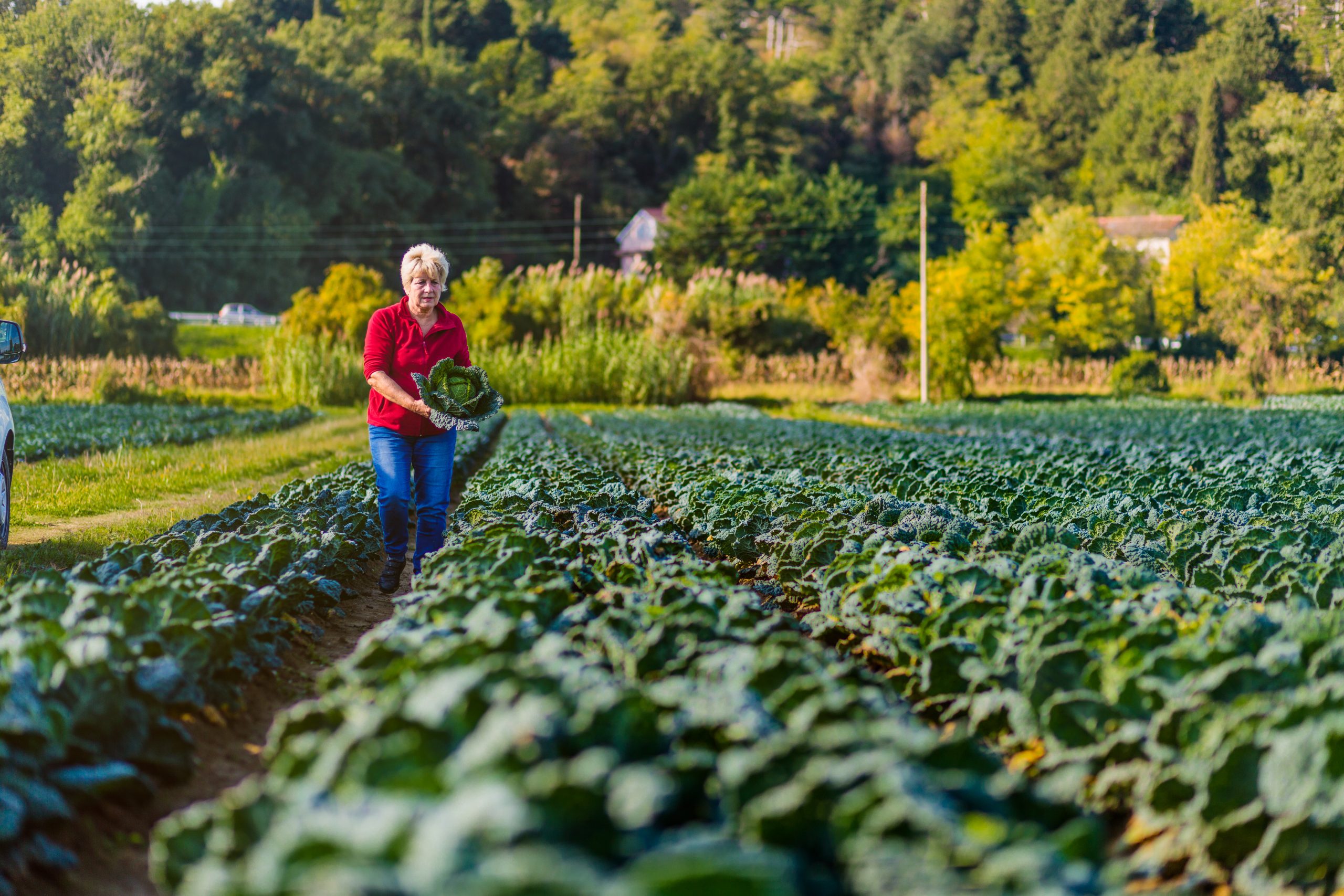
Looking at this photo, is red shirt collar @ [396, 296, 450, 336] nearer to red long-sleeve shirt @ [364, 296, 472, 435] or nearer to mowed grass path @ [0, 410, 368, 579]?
red long-sleeve shirt @ [364, 296, 472, 435]

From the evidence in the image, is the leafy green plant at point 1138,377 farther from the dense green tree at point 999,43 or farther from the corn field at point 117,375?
the dense green tree at point 999,43

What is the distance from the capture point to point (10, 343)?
23.1 feet

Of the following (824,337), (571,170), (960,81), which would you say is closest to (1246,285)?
(824,337)

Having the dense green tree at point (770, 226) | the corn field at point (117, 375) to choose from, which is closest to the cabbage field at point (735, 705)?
the corn field at point (117, 375)

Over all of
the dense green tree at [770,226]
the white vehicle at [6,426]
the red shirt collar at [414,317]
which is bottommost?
the white vehicle at [6,426]

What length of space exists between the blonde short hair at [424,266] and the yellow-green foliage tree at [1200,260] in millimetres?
55955

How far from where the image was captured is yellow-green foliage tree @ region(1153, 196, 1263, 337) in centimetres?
5578

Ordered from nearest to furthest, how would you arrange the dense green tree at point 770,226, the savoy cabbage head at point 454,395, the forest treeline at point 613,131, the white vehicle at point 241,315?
the savoy cabbage head at point 454,395 < the forest treeline at point 613,131 < the white vehicle at point 241,315 < the dense green tree at point 770,226

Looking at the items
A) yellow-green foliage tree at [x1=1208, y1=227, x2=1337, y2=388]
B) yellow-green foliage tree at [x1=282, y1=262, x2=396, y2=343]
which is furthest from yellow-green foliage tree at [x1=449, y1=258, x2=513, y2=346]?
yellow-green foliage tree at [x1=1208, y1=227, x2=1337, y2=388]

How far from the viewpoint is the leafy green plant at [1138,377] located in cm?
3603

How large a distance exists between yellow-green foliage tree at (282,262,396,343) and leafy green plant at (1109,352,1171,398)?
23325mm

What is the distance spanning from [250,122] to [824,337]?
3186 cm

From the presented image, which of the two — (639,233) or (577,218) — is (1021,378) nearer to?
(577,218)

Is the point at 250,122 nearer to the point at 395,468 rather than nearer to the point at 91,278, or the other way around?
the point at 91,278
